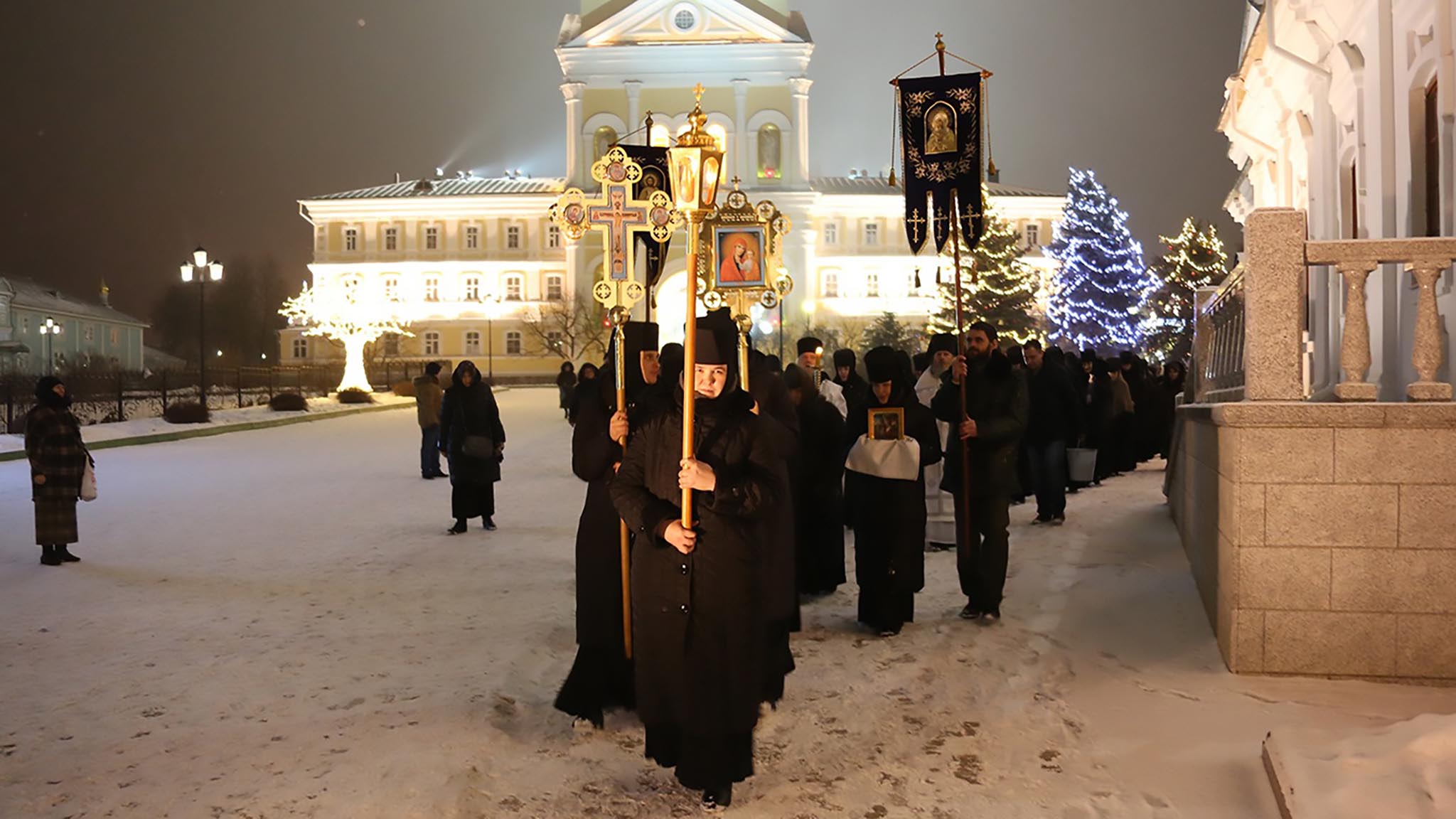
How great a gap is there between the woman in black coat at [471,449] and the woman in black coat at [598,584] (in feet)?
22.4

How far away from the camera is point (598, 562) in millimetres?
6109

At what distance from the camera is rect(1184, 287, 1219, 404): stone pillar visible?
10.1 meters

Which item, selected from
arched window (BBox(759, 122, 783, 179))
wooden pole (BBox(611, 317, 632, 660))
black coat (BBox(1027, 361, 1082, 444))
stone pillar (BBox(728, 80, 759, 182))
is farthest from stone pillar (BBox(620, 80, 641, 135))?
wooden pole (BBox(611, 317, 632, 660))

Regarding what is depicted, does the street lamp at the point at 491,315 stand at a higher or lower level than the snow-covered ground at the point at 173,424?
higher

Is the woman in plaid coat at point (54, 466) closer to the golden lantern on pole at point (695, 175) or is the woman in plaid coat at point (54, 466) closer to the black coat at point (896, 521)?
the black coat at point (896, 521)

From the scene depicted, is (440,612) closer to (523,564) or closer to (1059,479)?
(523,564)

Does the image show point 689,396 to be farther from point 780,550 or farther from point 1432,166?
point 1432,166

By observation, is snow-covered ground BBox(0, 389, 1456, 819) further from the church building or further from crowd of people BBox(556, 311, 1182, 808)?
the church building

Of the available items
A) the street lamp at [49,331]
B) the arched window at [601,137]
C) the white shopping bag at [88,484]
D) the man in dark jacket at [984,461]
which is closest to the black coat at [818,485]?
the man in dark jacket at [984,461]

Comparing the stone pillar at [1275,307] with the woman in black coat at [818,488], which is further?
the woman in black coat at [818,488]

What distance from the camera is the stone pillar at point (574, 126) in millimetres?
67812

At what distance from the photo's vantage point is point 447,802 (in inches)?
195

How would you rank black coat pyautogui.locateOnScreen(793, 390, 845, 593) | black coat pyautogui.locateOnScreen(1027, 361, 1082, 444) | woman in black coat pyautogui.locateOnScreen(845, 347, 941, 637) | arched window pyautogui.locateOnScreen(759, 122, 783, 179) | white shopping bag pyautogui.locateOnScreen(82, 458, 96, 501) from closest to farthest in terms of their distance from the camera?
1. woman in black coat pyautogui.locateOnScreen(845, 347, 941, 637)
2. black coat pyautogui.locateOnScreen(793, 390, 845, 593)
3. white shopping bag pyautogui.locateOnScreen(82, 458, 96, 501)
4. black coat pyautogui.locateOnScreen(1027, 361, 1082, 444)
5. arched window pyautogui.locateOnScreen(759, 122, 783, 179)

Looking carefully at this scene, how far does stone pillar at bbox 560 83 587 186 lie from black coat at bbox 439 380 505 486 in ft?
182
